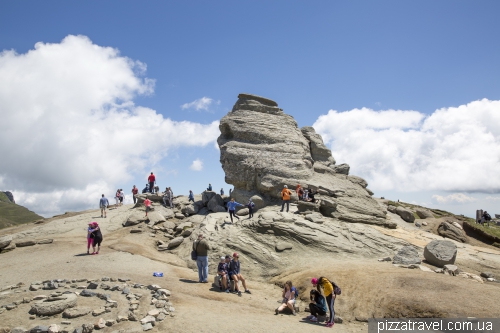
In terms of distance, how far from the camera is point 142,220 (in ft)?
109

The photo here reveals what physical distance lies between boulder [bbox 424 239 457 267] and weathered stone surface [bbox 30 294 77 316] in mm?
22228

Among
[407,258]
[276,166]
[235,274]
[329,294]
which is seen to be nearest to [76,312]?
[235,274]

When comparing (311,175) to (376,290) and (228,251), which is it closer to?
(228,251)

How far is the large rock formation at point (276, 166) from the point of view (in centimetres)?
3331

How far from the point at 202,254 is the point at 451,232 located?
30.3 meters

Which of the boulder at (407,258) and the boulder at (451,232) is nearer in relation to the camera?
the boulder at (407,258)

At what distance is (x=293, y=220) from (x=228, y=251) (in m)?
6.19

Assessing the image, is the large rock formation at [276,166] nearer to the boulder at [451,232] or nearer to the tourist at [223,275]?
the boulder at [451,232]

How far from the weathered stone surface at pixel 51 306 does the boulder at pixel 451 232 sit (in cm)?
3655

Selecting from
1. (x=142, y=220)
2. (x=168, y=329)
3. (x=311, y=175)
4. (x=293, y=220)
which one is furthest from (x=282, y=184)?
(x=168, y=329)

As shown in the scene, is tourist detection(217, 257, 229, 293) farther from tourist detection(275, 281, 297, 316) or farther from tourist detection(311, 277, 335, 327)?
tourist detection(311, 277, 335, 327)

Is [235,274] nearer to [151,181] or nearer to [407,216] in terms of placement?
[151,181]

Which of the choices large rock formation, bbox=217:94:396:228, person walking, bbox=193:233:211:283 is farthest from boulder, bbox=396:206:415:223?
person walking, bbox=193:233:211:283

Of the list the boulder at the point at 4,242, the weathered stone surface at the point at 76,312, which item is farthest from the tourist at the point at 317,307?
the boulder at the point at 4,242
